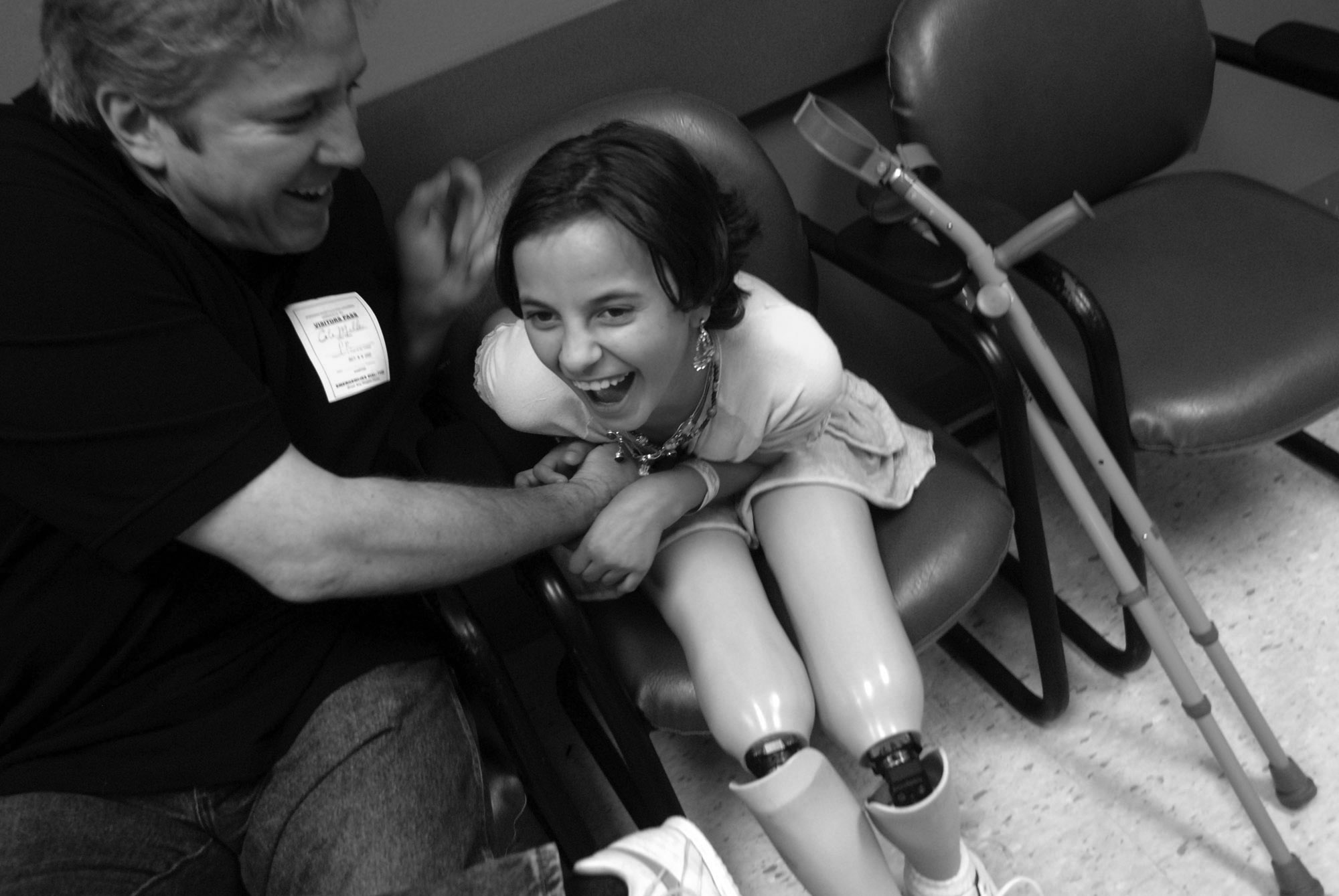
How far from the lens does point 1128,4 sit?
192 cm

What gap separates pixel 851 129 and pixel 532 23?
618 mm

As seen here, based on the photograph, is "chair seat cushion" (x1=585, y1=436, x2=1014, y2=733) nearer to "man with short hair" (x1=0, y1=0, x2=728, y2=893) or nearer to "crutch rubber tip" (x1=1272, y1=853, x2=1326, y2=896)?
"man with short hair" (x1=0, y1=0, x2=728, y2=893)

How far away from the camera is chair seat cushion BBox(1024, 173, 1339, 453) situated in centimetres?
159

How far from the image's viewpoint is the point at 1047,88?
1.90 metres

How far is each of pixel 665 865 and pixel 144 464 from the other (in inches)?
24.0

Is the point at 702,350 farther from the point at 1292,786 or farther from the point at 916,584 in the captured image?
the point at 1292,786

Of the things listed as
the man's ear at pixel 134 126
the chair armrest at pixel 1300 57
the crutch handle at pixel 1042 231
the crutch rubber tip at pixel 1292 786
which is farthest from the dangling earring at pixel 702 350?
the chair armrest at pixel 1300 57

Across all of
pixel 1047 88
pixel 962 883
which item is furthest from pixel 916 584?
pixel 1047 88

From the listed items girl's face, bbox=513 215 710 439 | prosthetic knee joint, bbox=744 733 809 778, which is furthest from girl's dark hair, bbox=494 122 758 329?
prosthetic knee joint, bbox=744 733 809 778

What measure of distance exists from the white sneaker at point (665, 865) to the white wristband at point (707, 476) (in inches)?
16.2

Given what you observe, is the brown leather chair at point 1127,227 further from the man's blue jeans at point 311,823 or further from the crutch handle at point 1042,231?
the man's blue jeans at point 311,823

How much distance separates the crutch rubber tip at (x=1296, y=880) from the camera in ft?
4.97

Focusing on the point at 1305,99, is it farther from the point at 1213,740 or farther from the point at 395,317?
the point at 395,317

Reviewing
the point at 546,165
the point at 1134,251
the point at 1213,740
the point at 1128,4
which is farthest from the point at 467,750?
the point at 1128,4
